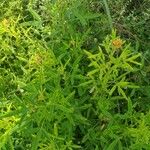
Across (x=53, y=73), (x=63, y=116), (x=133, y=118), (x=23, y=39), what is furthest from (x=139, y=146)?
(x=23, y=39)

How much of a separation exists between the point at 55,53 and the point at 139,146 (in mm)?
553

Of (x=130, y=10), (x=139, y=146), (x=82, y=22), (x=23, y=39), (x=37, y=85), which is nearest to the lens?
(x=139, y=146)

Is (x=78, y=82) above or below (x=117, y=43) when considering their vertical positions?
below

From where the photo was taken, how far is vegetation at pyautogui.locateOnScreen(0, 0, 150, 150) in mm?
1472

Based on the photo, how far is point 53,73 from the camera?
1.56 metres

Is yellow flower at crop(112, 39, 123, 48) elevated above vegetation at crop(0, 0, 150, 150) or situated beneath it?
elevated above

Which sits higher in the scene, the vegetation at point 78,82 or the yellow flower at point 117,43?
the yellow flower at point 117,43

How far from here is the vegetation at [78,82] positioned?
147 centimetres

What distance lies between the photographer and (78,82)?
65.2 inches

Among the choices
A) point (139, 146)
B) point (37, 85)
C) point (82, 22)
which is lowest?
point (139, 146)

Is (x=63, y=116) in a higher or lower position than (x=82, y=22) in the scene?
lower

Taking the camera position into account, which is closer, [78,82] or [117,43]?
[117,43]

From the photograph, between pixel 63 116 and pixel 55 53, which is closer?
pixel 63 116

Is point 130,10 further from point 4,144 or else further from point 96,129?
point 4,144
